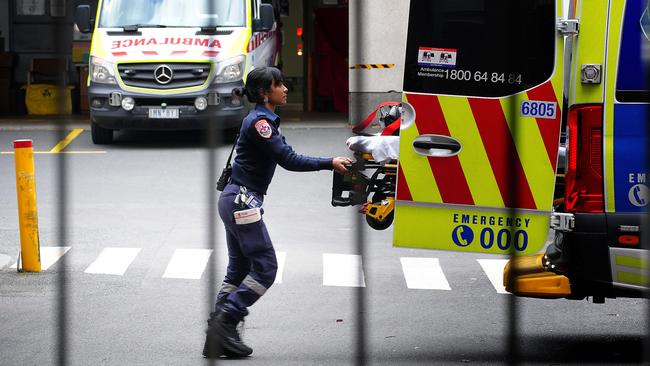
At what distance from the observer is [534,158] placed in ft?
18.4

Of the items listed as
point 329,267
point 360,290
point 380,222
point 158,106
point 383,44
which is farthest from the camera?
point 383,44

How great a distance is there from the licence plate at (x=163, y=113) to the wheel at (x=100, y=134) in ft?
4.02

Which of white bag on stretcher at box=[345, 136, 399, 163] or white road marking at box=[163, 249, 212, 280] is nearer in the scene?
white bag on stretcher at box=[345, 136, 399, 163]

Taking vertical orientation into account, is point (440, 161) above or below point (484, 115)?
below

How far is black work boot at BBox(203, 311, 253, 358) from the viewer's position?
19.9ft

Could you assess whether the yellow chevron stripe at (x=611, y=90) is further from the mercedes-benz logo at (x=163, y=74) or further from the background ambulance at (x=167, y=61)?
the mercedes-benz logo at (x=163, y=74)

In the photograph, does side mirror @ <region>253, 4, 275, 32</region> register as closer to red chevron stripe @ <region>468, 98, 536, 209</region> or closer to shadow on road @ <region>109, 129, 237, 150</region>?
shadow on road @ <region>109, 129, 237, 150</region>

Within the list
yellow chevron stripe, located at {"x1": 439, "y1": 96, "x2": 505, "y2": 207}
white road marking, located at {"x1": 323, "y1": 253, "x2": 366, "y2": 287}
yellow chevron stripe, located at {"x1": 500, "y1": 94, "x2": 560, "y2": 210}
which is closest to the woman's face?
yellow chevron stripe, located at {"x1": 439, "y1": 96, "x2": 505, "y2": 207}

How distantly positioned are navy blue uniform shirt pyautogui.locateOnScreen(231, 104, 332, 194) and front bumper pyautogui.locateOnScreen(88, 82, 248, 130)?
8.33 metres

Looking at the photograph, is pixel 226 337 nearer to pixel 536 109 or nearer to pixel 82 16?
pixel 536 109

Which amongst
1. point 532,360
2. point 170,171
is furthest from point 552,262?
point 170,171

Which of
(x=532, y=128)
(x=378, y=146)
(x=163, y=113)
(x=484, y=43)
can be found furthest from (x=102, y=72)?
(x=532, y=128)

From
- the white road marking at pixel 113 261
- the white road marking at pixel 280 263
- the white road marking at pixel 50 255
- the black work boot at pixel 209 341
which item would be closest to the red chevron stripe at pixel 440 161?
the black work boot at pixel 209 341

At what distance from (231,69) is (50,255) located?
5.98 m
